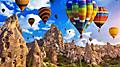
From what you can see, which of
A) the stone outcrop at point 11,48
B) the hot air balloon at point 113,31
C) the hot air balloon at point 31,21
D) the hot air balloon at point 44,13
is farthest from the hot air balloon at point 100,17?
the stone outcrop at point 11,48

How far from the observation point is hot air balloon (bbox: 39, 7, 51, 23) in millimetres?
24891

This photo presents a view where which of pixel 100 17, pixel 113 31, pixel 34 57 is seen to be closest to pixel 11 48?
pixel 34 57

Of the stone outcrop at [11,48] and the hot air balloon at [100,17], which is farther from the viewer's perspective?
the hot air balloon at [100,17]

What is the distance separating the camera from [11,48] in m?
23.4

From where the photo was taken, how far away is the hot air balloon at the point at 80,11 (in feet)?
71.5

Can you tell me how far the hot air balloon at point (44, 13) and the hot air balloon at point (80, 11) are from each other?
110 inches

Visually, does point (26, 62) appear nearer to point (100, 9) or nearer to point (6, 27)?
point (6, 27)

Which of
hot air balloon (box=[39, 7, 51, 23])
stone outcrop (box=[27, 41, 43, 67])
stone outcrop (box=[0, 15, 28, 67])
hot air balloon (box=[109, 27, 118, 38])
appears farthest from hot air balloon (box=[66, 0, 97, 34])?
hot air balloon (box=[109, 27, 118, 38])

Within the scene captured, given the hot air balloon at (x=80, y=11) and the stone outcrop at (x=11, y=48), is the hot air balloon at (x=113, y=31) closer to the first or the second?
the hot air balloon at (x=80, y=11)

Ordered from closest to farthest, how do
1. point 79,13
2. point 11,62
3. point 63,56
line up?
point 79,13 < point 11,62 < point 63,56

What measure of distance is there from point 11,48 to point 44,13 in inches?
113

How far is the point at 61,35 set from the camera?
31672mm

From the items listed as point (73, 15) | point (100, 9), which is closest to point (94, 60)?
point (100, 9)

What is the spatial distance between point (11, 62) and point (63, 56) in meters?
7.46
